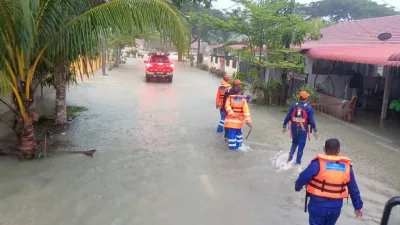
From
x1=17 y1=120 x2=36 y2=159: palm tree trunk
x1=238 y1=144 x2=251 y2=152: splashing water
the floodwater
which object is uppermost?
x1=17 y1=120 x2=36 y2=159: palm tree trunk

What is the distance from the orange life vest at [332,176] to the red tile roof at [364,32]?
11.2m

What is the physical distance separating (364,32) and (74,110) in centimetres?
1287

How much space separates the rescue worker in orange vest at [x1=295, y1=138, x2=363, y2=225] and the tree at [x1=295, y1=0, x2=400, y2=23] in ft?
156

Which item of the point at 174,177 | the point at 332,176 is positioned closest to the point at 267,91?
the point at 174,177

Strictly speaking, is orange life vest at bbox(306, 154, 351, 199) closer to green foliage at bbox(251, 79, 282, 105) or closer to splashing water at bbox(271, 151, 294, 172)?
splashing water at bbox(271, 151, 294, 172)

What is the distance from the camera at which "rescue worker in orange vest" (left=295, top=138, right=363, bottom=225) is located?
3941 mm

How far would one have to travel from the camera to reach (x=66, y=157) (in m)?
7.72

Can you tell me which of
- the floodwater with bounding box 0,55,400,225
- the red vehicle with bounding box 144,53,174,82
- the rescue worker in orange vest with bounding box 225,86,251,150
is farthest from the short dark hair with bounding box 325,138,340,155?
the red vehicle with bounding box 144,53,174,82

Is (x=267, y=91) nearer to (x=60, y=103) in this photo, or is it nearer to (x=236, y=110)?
(x=236, y=110)

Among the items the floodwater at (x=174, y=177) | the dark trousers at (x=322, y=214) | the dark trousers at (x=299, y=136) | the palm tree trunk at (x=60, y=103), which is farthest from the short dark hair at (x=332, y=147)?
the palm tree trunk at (x=60, y=103)

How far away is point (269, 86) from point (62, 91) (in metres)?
8.03

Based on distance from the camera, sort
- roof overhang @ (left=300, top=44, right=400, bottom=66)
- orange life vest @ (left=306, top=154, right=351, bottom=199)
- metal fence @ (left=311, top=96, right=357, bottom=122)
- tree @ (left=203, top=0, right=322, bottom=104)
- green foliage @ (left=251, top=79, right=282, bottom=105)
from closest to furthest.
→ 1. orange life vest @ (left=306, top=154, right=351, bottom=199)
2. roof overhang @ (left=300, top=44, right=400, bottom=66)
3. metal fence @ (left=311, top=96, right=357, bottom=122)
4. tree @ (left=203, top=0, right=322, bottom=104)
5. green foliage @ (left=251, top=79, right=282, bottom=105)

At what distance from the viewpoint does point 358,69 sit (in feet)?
54.3

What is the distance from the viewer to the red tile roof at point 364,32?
15.2 metres
